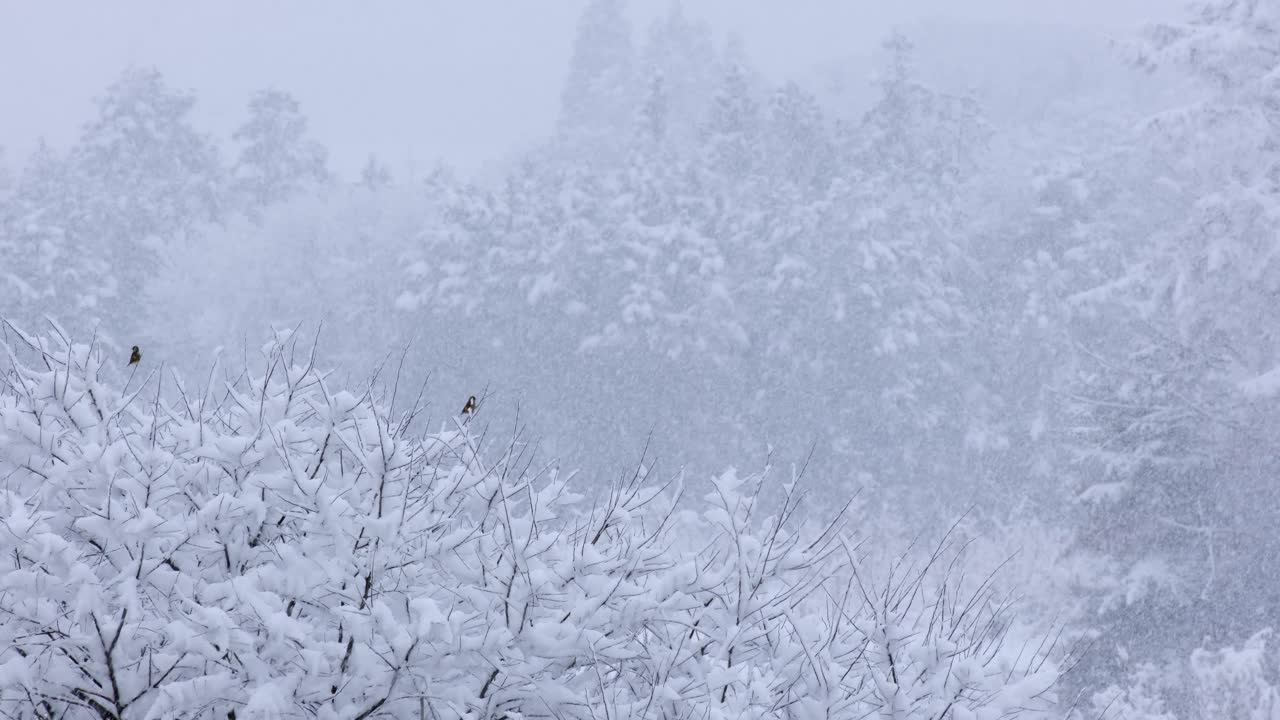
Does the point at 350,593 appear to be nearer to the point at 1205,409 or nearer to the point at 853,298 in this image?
the point at 1205,409

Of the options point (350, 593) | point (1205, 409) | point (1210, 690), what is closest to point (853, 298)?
point (1205, 409)

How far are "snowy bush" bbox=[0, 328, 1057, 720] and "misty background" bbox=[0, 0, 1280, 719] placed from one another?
7.54 m

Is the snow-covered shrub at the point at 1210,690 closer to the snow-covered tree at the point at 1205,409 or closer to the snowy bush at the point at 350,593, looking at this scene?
the snow-covered tree at the point at 1205,409

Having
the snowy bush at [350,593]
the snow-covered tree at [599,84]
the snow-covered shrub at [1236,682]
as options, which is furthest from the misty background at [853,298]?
the snowy bush at [350,593]

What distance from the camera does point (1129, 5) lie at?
89.1 meters

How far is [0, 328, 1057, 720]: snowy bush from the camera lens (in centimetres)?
333

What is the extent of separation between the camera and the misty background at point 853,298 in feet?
46.5

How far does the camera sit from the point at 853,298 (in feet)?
88.3

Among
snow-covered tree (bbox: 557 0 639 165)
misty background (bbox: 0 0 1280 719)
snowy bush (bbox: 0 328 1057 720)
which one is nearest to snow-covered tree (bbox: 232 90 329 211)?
misty background (bbox: 0 0 1280 719)

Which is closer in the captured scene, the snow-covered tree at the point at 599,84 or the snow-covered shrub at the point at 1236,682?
the snow-covered shrub at the point at 1236,682

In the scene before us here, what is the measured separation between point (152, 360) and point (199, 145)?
12.9m

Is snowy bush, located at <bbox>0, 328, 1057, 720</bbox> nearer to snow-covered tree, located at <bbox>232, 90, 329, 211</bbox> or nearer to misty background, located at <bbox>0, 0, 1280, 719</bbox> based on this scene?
misty background, located at <bbox>0, 0, 1280, 719</bbox>

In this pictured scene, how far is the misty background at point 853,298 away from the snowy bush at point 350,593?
297 inches

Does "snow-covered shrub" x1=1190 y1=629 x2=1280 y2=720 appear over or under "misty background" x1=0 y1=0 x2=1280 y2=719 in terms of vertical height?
under
